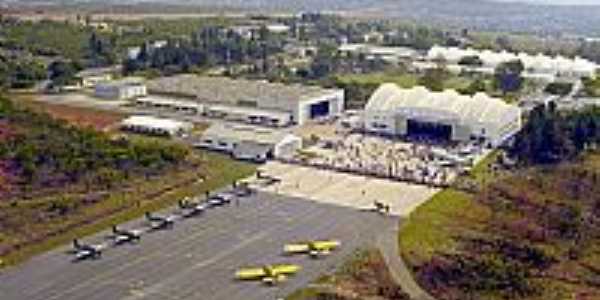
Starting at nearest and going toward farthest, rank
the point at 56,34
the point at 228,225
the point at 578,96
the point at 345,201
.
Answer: the point at 228,225 < the point at 345,201 < the point at 578,96 < the point at 56,34

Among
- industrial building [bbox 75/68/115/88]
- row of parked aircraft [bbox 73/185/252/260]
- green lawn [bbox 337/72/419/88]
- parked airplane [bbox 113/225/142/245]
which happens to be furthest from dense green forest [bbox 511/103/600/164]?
industrial building [bbox 75/68/115/88]

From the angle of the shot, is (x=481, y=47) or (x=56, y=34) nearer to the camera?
(x=56, y=34)

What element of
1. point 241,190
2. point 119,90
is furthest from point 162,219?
point 119,90

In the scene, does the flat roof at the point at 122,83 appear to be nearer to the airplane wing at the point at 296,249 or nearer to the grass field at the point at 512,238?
the grass field at the point at 512,238

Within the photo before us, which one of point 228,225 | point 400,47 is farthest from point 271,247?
point 400,47

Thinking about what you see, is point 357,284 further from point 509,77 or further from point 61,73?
point 509,77

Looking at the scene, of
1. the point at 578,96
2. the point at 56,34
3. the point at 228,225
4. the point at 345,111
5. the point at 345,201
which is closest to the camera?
the point at 228,225

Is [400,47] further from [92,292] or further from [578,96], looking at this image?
[92,292]
